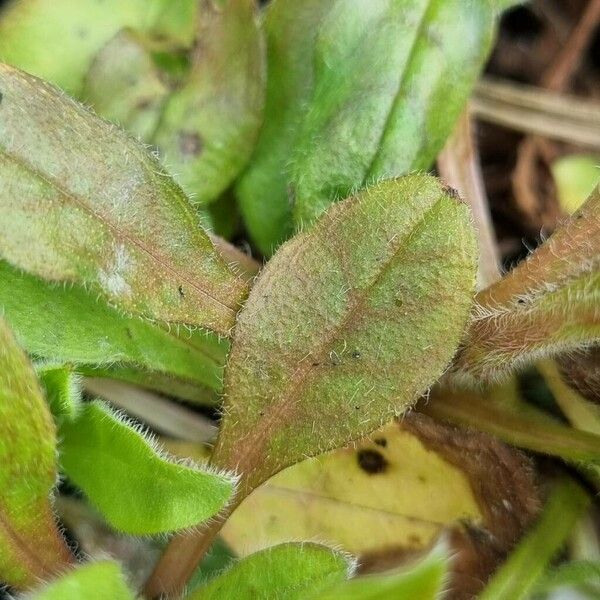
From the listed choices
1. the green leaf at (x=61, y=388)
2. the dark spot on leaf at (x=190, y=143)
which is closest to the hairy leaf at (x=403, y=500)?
the green leaf at (x=61, y=388)

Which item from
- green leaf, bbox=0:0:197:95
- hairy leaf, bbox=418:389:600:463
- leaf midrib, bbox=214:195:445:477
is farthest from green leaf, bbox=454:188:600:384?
green leaf, bbox=0:0:197:95

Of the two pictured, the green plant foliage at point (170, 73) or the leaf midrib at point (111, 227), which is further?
the green plant foliage at point (170, 73)

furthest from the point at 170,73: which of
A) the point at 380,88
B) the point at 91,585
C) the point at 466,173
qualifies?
the point at 91,585

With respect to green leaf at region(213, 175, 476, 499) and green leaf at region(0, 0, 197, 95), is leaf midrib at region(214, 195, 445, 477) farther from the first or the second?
green leaf at region(0, 0, 197, 95)

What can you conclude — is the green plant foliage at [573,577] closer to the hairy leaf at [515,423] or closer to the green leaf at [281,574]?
the hairy leaf at [515,423]

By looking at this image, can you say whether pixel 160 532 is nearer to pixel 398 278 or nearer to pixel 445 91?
pixel 398 278

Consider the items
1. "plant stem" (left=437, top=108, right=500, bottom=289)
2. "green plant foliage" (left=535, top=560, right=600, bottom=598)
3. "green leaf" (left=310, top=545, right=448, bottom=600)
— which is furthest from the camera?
"plant stem" (left=437, top=108, right=500, bottom=289)
